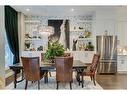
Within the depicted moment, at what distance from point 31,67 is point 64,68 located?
33.1 inches

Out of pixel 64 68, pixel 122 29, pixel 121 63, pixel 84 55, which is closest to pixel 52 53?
pixel 64 68

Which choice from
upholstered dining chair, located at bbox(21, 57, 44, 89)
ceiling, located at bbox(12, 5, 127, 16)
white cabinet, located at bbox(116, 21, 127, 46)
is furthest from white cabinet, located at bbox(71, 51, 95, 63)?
upholstered dining chair, located at bbox(21, 57, 44, 89)

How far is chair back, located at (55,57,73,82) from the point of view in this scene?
554 centimetres

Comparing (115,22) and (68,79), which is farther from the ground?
(115,22)

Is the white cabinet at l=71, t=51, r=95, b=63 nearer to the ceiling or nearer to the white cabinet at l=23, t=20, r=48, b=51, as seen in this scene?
the white cabinet at l=23, t=20, r=48, b=51

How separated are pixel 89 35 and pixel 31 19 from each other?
278cm

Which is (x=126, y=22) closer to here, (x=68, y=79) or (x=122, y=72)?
(x=122, y=72)

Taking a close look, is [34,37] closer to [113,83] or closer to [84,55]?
[84,55]

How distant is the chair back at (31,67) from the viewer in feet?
18.4

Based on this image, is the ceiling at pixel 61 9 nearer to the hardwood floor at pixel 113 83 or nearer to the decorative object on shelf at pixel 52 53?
the decorative object on shelf at pixel 52 53

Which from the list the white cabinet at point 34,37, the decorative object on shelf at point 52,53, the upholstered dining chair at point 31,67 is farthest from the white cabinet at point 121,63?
the upholstered dining chair at point 31,67

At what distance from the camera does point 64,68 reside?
5.59 m
